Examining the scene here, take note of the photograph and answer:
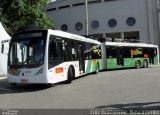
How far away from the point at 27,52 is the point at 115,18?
2144 inches

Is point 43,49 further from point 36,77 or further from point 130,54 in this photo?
point 130,54

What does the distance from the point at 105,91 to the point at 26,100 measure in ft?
11.3

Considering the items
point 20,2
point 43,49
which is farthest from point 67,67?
point 20,2

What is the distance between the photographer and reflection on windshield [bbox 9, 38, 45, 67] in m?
16.1

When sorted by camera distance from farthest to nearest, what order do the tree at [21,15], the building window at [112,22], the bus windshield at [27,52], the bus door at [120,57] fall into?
the building window at [112,22] < the tree at [21,15] < the bus door at [120,57] < the bus windshield at [27,52]

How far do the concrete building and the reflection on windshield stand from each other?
4767cm

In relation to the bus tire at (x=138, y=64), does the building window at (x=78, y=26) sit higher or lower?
higher

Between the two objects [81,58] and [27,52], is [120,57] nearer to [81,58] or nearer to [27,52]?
[81,58]

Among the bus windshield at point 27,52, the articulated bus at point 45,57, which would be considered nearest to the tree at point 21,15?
the articulated bus at point 45,57

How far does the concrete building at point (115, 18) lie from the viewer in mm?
66262

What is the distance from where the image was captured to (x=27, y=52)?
16.4 metres

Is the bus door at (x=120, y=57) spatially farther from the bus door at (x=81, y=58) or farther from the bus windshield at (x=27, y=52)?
the bus windshield at (x=27, y=52)

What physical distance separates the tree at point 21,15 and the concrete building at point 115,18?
83.2 ft

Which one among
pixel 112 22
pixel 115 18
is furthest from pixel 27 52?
pixel 112 22
